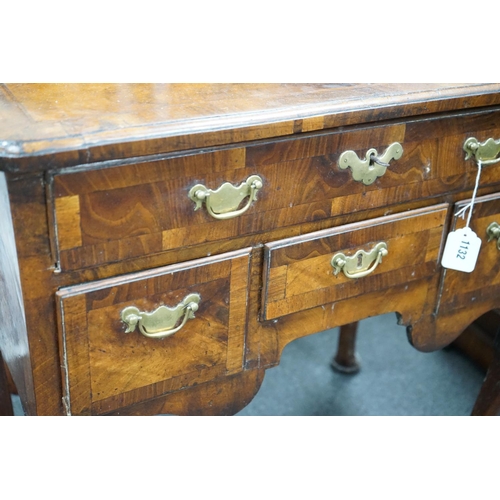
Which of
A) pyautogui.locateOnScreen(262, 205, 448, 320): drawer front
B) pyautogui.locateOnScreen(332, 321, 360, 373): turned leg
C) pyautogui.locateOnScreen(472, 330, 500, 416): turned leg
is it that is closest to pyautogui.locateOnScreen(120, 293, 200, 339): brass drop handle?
pyautogui.locateOnScreen(262, 205, 448, 320): drawer front

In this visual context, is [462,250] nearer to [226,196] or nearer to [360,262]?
[360,262]

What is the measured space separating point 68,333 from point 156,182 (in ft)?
0.67

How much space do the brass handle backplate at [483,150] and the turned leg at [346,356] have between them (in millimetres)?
688

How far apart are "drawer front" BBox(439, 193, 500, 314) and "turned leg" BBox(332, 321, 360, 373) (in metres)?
0.49

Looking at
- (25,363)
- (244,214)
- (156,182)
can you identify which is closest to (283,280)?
(244,214)

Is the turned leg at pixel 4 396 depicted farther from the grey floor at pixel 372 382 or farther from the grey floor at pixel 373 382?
the grey floor at pixel 373 382

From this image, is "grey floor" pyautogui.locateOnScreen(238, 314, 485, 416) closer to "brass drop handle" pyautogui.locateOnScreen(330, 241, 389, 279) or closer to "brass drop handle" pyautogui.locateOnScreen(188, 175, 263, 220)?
"brass drop handle" pyautogui.locateOnScreen(330, 241, 389, 279)

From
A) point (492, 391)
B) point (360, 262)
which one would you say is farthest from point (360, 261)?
point (492, 391)

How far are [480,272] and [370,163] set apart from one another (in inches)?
12.7

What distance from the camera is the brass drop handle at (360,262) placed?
100 centimetres

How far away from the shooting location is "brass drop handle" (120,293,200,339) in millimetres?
869

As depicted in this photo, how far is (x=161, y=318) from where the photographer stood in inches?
35.2

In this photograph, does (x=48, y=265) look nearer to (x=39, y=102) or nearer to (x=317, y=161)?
(x=39, y=102)

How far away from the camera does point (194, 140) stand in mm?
804
